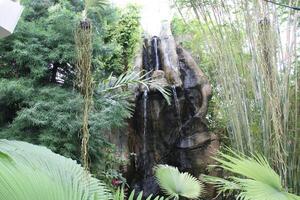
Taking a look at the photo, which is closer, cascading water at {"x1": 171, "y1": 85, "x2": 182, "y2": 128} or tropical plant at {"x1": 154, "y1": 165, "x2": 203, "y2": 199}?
tropical plant at {"x1": 154, "y1": 165, "x2": 203, "y2": 199}

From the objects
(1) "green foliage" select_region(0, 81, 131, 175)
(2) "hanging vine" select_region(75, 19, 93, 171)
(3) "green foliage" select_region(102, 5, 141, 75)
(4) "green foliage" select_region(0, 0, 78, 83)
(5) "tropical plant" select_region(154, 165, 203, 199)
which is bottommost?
(5) "tropical plant" select_region(154, 165, 203, 199)

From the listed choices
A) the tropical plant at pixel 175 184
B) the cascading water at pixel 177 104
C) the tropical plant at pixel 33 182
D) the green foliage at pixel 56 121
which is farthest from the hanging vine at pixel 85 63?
the cascading water at pixel 177 104

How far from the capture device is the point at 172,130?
4.73 meters

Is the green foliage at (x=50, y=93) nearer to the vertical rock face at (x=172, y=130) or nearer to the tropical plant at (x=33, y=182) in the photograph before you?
the vertical rock face at (x=172, y=130)

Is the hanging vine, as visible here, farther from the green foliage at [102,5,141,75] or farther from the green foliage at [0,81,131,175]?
the green foliage at [102,5,141,75]

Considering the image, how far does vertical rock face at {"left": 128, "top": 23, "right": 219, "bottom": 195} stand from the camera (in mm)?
4586

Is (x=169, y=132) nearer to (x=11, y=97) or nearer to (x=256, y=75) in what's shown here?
(x=256, y=75)

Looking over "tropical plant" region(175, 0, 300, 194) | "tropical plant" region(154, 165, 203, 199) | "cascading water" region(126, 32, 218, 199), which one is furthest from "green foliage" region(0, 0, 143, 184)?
Answer: "cascading water" region(126, 32, 218, 199)

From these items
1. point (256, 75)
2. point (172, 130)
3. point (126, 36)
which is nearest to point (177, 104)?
point (172, 130)

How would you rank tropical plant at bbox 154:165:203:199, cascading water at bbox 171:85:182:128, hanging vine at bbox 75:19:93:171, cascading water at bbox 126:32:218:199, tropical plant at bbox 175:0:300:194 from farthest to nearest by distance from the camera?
cascading water at bbox 171:85:182:128, cascading water at bbox 126:32:218:199, tropical plant at bbox 154:165:203:199, tropical plant at bbox 175:0:300:194, hanging vine at bbox 75:19:93:171

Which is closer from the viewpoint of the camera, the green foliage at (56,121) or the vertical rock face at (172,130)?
the green foliage at (56,121)

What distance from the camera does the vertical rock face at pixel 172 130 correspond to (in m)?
4.59

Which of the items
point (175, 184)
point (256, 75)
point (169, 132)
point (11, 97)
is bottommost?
point (175, 184)

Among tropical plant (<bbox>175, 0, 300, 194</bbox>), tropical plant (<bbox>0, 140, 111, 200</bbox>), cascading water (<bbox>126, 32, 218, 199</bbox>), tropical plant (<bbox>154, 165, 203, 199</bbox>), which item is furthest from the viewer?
cascading water (<bbox>126, 32, 218, 199</bbox>)
